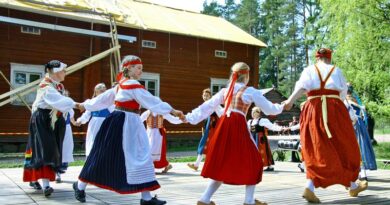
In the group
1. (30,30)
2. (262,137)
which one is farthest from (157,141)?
(30,30)

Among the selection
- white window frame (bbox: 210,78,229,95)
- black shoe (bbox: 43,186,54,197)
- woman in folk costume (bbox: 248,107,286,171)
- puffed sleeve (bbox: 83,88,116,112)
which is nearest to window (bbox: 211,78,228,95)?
white window frame (bbox: 210,78,229,95)

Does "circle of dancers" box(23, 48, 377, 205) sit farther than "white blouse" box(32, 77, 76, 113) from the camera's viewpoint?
No

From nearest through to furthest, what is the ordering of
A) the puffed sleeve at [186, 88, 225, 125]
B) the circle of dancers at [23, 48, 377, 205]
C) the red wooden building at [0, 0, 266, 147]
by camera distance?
the circle of dancers at [23, 48, 377, 205], the puffed sleeve at [186, 88, 225, 125], the red wooden building at [0, 0, 266, 147]

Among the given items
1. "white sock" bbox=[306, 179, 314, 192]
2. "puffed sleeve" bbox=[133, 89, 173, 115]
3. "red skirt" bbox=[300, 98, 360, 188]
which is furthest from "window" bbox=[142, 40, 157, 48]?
"white sock" bbox=[306, 179, 314, 192]

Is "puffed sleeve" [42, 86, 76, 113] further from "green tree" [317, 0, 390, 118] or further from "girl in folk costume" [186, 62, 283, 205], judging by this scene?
"green tree" [317, 0, 390, 118]

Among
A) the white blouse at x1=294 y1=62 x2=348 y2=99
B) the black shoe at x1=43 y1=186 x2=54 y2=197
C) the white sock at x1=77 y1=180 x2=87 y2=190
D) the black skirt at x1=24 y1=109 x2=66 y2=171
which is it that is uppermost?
the white blouse at x1=294 y1=62 x2=348 y2=99

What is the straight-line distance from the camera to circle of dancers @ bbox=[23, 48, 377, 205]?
4602 millimetres

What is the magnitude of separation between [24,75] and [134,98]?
11.8 metres

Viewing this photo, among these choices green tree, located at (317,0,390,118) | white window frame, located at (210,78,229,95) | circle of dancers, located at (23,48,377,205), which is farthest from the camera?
white window frame, located at (210,78,229,95)

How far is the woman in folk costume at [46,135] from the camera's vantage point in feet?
18.7

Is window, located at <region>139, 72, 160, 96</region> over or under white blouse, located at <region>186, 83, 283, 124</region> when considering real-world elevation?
over

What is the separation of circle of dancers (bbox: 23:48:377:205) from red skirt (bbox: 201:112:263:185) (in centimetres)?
1

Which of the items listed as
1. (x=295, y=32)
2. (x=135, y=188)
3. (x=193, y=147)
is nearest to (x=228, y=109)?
(x=135, y=188)

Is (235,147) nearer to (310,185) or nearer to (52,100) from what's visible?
(310,185)
